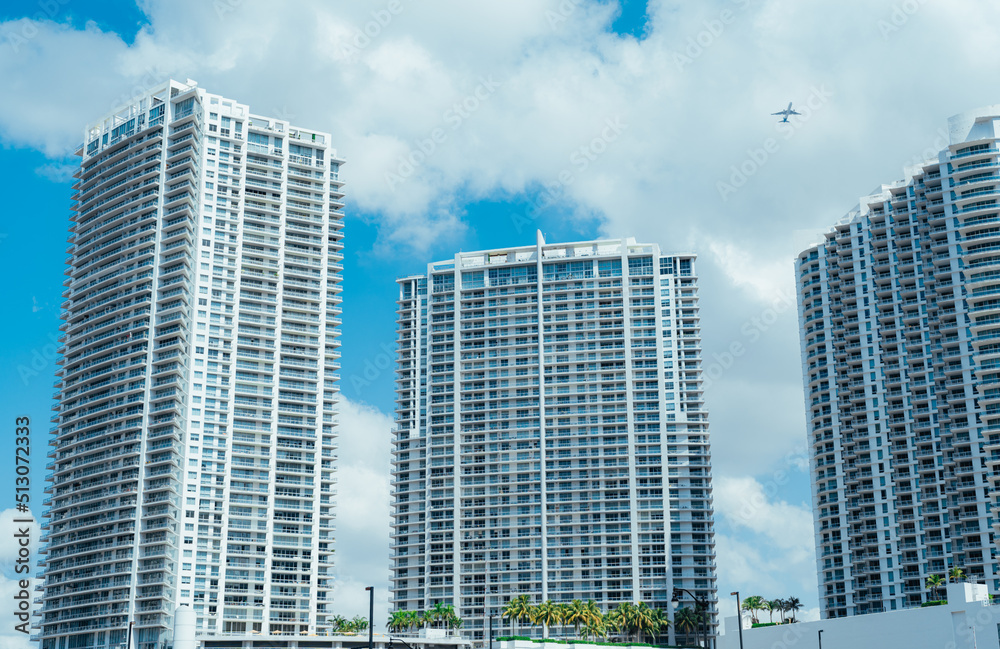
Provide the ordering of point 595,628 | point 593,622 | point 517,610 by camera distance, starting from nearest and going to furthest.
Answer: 1. point 595,628
2. point 593,622
3. point 517,610

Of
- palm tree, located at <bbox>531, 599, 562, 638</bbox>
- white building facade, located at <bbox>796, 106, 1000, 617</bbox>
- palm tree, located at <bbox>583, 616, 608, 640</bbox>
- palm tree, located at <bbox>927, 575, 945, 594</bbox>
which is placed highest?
white building facade, located at <bbox>796, 106, 1000, 617</bbox>

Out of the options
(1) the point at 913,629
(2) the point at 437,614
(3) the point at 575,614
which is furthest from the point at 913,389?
(2) the point at 437,614

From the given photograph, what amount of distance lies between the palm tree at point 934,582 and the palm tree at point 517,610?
60.8 m

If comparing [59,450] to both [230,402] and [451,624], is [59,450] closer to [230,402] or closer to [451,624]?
[230,402]

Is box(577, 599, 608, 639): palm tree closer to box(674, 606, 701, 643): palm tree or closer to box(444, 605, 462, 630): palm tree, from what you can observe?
box(674, 606, 701, 643): palm tree

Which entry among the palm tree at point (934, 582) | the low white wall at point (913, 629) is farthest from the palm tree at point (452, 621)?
the palm tree at point (934, 582)

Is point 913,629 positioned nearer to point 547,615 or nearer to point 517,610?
point 547,615

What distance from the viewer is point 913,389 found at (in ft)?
576

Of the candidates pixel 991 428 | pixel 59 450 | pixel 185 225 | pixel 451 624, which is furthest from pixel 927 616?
pixel 59 450

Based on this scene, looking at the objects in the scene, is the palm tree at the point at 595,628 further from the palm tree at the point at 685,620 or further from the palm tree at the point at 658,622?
the palm tree at the point at 685,620

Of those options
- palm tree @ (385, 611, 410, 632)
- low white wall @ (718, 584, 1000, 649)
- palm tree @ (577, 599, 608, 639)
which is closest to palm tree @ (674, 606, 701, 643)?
palm tree @ (577, 599, 608, 639)

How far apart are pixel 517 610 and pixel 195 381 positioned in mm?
62754

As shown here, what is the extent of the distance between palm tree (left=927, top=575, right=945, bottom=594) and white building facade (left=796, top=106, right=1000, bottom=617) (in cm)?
261

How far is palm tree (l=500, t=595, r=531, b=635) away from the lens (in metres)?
182
